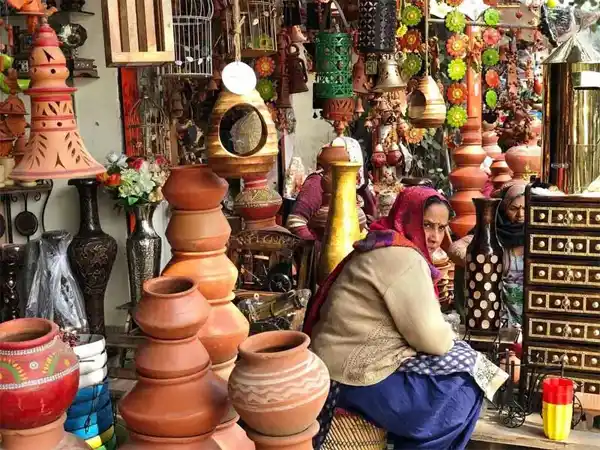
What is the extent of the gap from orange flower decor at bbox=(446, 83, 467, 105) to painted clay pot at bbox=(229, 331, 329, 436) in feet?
10.6

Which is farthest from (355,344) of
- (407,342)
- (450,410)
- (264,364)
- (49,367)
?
(49,367)

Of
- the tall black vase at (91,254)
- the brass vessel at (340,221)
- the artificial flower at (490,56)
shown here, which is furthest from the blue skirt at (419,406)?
the artificial flower at (490,56)

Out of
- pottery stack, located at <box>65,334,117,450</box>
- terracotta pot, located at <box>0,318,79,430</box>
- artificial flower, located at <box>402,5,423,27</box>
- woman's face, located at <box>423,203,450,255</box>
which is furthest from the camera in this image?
artificial flower, located at <box>402,5,423,27</box>

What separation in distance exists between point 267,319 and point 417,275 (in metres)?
0.67

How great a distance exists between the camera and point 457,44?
4.42m

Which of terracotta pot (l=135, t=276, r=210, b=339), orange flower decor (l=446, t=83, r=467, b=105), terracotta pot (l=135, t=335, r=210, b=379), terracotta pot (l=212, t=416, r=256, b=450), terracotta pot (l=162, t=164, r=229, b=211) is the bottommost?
terracotta pot (l=212, t=416, r=256, b=450)

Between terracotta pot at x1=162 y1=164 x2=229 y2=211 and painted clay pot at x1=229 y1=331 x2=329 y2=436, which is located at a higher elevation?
terracotta pot at x1=162 y1=164 x2=229 y2=211

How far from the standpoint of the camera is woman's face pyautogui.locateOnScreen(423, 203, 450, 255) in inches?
112

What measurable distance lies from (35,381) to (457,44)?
3491 mm

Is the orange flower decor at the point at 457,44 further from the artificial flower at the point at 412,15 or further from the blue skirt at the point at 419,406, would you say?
the blue skirt at the point at 419,406

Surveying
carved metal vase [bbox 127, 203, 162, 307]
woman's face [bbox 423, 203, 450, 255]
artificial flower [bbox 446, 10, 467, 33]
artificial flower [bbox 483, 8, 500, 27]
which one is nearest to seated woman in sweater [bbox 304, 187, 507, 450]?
woman's face [bbox 423, 203, 450, 255]

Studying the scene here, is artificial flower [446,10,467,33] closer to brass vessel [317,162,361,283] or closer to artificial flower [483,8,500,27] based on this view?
artificial flower [483,8,500,27]

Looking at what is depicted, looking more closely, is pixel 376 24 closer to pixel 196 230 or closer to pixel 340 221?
pixel 340 221

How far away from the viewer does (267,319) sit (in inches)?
115
